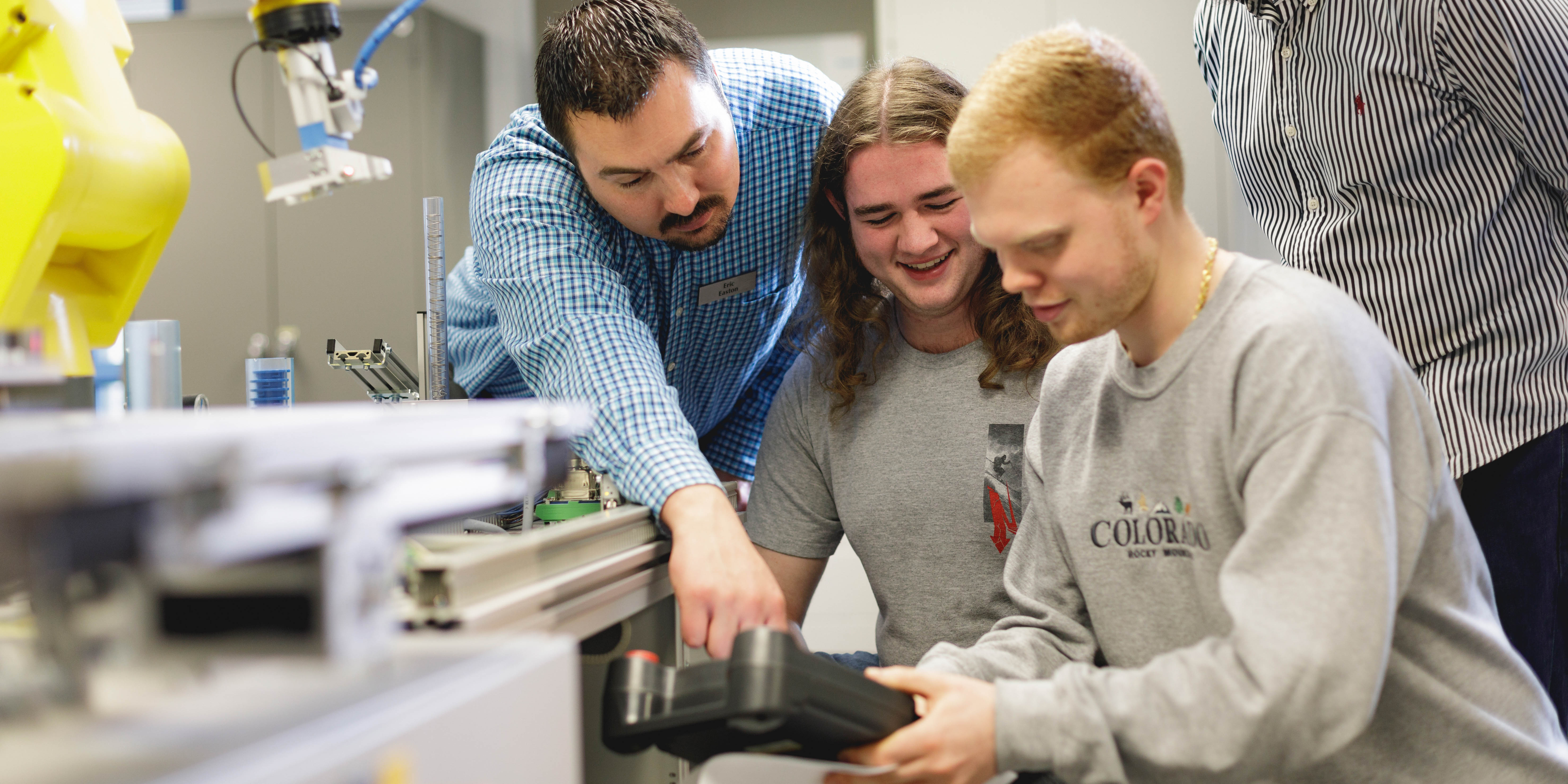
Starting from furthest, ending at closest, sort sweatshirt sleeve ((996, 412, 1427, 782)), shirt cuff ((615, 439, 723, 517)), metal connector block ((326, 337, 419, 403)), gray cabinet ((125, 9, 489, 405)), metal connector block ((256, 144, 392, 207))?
gray cabinet ((125, 9, 489, 405)) < metal connector block ((326, 337, 419, 403)) < shirt cuff ((615, 439, 723, 517)) < metal connector block ((256, 144, 392, 207)) < sweatshirt sleeve ((996, 412, 1427, 782))

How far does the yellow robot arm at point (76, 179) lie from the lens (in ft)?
2.94

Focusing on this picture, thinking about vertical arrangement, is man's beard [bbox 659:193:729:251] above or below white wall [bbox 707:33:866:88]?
below

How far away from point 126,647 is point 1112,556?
78 cm

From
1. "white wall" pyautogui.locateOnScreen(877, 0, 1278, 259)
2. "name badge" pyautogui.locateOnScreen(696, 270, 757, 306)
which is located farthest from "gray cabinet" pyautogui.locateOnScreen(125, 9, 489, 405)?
"name badge" pyautogui.locateOnScreen(696, 270, 757, 306)

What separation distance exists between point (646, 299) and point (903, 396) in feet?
1.31

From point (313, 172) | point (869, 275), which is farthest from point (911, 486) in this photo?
point (313, 172)

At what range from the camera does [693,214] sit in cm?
144

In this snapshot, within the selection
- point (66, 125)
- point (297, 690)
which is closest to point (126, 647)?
point (297, 690)

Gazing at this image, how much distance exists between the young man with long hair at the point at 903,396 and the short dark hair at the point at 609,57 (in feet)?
0.81

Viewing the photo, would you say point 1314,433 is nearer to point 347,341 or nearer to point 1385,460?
point 1385,460

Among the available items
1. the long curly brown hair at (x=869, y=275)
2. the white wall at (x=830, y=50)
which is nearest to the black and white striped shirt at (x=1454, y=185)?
the long curly brown hair at (x=869, y=275)

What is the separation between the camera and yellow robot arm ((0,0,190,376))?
897 mm

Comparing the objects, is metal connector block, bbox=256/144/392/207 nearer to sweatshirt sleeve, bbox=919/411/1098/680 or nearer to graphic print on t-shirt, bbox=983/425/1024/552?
sweatshirt sleeve, bbox=919/411/1098/680

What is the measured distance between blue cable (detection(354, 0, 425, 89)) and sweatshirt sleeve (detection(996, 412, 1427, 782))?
2.35 ft
